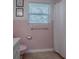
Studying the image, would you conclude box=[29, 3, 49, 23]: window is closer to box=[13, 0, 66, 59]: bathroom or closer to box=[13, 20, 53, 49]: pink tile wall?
box=[13, 0, 66, 59]: bathroom

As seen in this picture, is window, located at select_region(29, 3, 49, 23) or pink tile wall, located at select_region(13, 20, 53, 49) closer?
pink tile wall, located at select_region(13, 20, 53, 49)

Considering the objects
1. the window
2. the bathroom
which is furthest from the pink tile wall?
the window

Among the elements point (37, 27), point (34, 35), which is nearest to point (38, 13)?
point (37, 27)

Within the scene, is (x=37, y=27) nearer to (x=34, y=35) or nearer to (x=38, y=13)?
(x=34, y=35)

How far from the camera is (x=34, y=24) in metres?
4.01

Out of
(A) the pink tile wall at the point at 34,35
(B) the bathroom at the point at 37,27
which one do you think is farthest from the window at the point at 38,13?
(A) the pink tile wall at the point at 34,35

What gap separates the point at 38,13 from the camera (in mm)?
4121

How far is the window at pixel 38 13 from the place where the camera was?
13.2ft

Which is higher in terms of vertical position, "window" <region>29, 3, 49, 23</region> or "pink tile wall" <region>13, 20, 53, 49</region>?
"window" <region>29, 3, 49, 23</region>

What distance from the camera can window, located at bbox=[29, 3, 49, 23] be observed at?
4035mm
